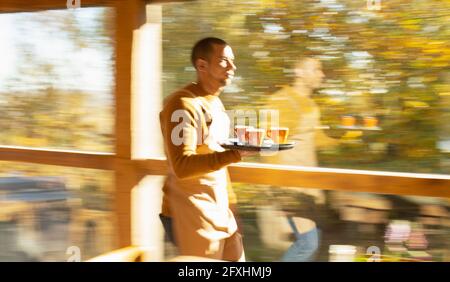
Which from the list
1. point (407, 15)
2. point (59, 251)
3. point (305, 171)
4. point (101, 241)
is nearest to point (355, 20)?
point (407, 15)

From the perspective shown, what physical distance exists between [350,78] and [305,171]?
566 millimetres

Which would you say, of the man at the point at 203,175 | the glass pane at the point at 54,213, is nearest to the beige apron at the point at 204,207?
the man at the point at 203,175

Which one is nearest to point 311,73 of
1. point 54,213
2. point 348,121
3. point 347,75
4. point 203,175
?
point 347,75

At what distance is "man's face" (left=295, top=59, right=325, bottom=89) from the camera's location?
9.29 ft

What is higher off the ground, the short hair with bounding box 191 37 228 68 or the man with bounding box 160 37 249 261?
the short hair with bounding box 191 37 228 68

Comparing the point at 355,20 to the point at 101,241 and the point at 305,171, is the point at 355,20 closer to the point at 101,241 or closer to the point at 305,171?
the point at 305,171

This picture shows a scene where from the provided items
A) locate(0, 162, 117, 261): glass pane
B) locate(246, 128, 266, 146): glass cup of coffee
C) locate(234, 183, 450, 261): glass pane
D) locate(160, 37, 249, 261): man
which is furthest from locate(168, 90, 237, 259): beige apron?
locate(0, 162, 117, 261): glass pane

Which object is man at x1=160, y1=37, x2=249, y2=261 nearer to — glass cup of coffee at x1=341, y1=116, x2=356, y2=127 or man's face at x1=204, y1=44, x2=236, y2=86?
man's face at x1=204, y1=44, x2=236, y2=86

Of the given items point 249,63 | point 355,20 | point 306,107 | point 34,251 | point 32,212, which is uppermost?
point 355,20

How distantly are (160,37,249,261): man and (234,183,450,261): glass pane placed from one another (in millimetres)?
501

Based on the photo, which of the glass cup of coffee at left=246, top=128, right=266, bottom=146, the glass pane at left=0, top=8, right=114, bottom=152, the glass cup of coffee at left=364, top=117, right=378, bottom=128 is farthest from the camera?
the glass pane at left=0, top=8, right=114, bottom=152

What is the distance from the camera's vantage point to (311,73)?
112 inches

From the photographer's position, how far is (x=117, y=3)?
298 cm

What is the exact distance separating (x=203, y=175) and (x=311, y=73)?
0.89 metres
